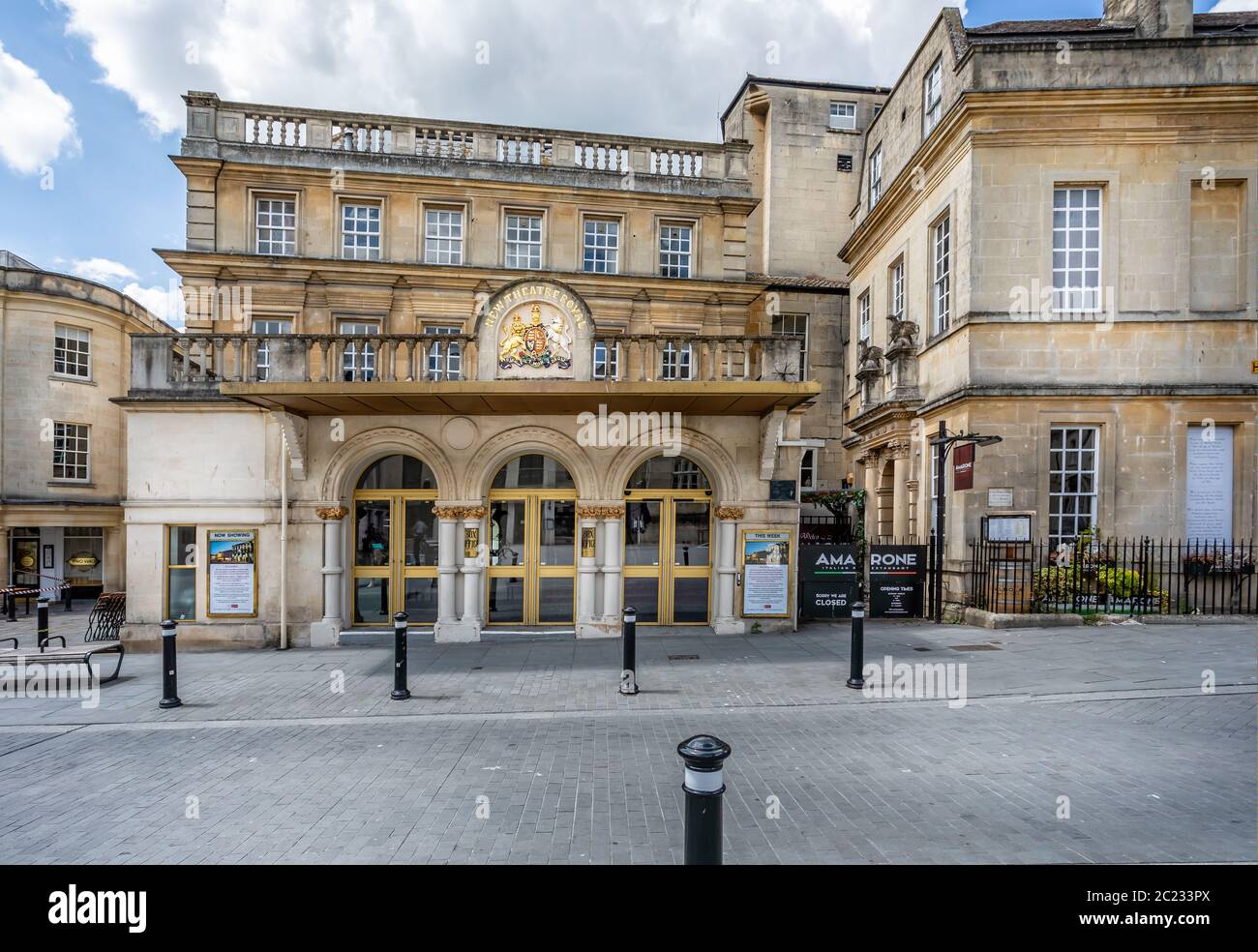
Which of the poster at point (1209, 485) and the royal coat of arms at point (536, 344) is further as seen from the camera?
the poster at point (1209, 485)

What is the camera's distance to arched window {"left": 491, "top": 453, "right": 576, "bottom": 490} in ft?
40.1

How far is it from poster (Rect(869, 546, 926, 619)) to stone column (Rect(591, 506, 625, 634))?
17.1 ft

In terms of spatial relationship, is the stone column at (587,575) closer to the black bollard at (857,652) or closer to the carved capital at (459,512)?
the carved capital at (459,512)

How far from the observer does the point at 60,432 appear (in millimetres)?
21891

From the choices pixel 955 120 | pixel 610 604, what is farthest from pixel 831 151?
pixel 610 604

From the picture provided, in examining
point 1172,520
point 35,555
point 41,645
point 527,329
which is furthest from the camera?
point 35,555

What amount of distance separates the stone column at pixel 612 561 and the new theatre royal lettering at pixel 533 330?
9.11ft

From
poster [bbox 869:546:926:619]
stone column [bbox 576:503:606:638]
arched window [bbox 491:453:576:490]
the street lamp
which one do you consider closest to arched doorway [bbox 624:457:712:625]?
stone column [bbox 576:503:606:638]

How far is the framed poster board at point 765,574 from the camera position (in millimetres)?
11789

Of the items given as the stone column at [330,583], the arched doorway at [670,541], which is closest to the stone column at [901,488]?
the arched doorway at [670,541]

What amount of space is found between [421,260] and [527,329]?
24.8 ft

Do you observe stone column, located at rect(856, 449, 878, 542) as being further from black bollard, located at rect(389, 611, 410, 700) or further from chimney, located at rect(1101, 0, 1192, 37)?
black bollard, located at rect(389, 611, 410, 700)

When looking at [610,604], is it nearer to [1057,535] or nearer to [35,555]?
[1057,535]

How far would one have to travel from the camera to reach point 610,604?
38.5 feet
